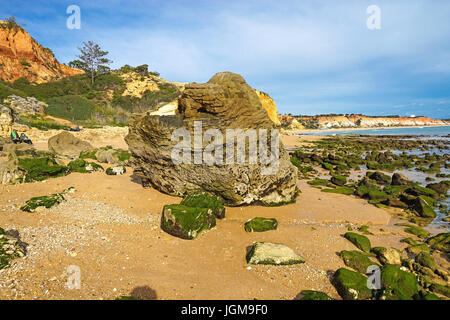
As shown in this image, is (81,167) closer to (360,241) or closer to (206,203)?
(206,203)

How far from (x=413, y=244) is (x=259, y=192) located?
15.1ft

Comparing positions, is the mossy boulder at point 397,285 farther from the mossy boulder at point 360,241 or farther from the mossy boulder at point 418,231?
the mossy boulder at point 418,231

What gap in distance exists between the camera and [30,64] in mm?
54094

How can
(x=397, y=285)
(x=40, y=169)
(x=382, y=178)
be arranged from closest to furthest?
(x=397, y=285) < (x=40, y=169) < (x=382, y=178)

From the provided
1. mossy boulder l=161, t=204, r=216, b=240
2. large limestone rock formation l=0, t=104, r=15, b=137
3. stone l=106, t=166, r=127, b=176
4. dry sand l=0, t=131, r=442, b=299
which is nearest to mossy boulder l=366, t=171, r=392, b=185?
dry sand l=0, t=131, r=442, b=299

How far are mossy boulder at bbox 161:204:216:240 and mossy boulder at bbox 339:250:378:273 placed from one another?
339 cm

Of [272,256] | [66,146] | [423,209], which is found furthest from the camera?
[66,146]

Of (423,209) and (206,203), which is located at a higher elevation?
(206,203)

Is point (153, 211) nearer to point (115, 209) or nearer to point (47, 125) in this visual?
point (115, 209)

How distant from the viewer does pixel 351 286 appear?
4.16 metres

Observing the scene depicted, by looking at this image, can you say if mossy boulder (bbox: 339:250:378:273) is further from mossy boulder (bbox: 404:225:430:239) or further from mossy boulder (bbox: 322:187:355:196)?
mossy boulder (bbox: 322:187:355:196)

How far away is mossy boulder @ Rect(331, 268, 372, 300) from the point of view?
407 centimetres

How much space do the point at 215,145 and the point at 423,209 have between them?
8263 mm

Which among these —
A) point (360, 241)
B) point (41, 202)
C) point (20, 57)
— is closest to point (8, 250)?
point (41, 202)
